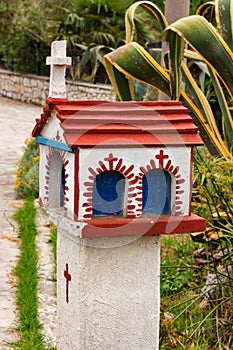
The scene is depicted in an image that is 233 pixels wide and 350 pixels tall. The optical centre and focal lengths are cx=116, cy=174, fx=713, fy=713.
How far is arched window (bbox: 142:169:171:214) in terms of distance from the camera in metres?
2.89

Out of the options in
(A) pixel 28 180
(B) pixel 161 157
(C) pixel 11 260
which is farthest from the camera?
(A) pixel 28 180

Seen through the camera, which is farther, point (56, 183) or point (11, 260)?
point (11, 260)

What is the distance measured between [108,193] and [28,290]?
1.97 m

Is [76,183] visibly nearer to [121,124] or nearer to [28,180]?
[121,124]

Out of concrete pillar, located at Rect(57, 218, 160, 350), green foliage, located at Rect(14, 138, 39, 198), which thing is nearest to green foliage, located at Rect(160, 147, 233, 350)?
concrete pillar, located at Rect(57, 218, 160, 350)

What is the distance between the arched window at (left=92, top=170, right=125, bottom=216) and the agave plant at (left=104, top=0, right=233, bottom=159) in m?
1.94

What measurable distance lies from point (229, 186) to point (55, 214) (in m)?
1.47

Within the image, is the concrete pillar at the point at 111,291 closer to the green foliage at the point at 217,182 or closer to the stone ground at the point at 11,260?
the green foliage at the point at 217,182

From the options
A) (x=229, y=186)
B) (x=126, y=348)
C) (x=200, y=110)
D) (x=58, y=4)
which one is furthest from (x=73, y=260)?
(x=58, y=4)

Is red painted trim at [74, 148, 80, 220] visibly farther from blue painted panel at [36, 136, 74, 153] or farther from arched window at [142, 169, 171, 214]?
arched window at [142, 169, 171, 214]

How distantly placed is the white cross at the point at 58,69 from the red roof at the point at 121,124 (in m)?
0.11

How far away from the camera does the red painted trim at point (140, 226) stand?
2715 mm

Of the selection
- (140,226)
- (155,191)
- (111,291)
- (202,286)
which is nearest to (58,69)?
(155,191)

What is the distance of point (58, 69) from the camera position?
10.1 ft
